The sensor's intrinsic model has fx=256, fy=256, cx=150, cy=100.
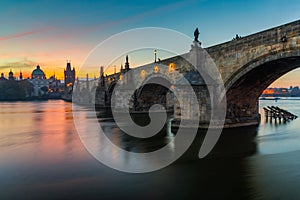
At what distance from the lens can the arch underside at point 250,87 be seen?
1556cm

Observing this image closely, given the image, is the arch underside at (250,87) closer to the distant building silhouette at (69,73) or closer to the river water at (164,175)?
the river water at (164,175)

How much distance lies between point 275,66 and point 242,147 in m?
5.89

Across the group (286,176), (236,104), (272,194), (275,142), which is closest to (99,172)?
(272,194)

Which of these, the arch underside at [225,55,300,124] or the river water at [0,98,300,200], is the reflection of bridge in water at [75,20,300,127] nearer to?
the arch underside at [225,55,300,124]

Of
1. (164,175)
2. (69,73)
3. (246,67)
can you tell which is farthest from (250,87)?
(69,73)

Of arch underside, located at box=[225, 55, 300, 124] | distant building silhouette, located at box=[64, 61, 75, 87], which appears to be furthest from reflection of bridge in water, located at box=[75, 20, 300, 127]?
distant building silhouette, located at box=[64, 61, 75, 87]

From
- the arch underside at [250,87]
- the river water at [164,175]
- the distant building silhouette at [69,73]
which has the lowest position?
the river water at [164,175]

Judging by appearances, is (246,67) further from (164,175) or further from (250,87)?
(164,175)

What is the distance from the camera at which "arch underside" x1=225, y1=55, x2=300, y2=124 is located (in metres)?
15.6

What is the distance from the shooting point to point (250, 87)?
18406 millimetres

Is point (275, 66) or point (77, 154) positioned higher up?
point (275, 66)

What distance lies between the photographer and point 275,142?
48.0ft

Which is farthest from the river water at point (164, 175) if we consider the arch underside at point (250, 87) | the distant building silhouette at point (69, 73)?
the distant building silhouette at point (69, 73)

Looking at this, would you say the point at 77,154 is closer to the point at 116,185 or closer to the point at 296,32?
the point at 116,185
